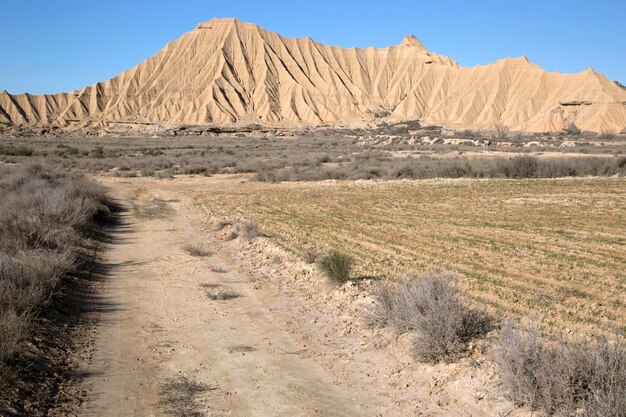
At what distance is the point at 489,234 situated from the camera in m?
15.4

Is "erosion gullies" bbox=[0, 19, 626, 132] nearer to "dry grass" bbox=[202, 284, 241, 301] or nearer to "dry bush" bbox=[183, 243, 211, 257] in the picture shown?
"dry bush" bbox=[183, 243, 211, 257]

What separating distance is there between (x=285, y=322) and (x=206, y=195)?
20634 mm

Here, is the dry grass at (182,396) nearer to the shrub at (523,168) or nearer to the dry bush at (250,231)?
the dry bush at (250,231)

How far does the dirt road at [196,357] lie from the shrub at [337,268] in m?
1.62

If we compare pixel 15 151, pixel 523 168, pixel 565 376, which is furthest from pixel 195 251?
pixel 15 151

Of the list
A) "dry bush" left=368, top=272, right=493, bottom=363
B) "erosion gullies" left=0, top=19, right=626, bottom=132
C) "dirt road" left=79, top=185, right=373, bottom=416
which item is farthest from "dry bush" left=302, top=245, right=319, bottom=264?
"erosion gullies" left=0, top=19, right=626, bottom=132

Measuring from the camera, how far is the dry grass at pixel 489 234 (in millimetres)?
9016

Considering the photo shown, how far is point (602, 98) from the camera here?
10181 centimetres

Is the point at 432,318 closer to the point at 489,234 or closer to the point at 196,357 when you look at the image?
the point at 196,357

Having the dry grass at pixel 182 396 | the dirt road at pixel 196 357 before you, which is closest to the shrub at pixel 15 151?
the dirt road at pixel 196 357

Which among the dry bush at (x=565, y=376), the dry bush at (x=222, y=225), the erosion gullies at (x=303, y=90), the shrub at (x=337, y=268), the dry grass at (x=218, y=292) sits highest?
the erosion gullies at (x=303, y=90)

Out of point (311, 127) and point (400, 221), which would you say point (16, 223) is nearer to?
point (400, 221)

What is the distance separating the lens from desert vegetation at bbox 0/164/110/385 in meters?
7.28

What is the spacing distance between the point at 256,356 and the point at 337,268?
3.46 m
